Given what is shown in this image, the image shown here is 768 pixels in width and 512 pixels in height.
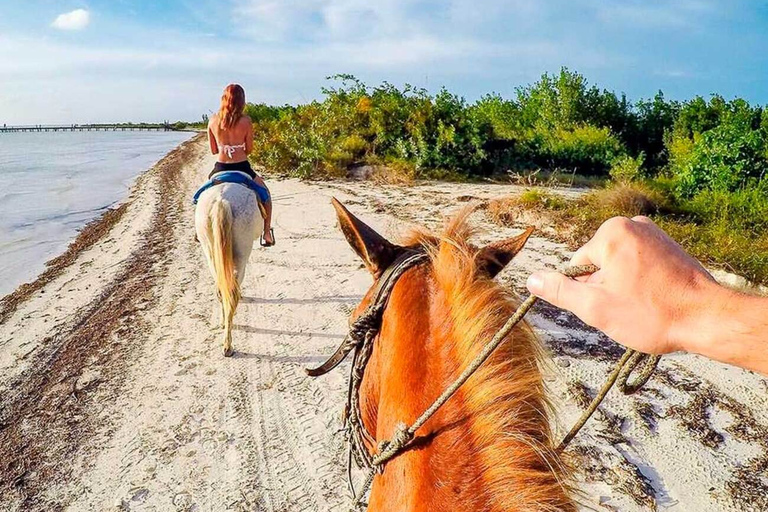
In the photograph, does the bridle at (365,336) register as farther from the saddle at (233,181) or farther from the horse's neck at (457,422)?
the saddle at (233,181)

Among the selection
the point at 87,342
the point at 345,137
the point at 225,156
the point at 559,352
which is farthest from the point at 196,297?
the point at 345,137

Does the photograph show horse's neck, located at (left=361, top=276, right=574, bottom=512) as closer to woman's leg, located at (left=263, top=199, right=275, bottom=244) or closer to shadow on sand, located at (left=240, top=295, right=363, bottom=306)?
woman's leg, located at (left=263, top=199, right=275, bottom=244)

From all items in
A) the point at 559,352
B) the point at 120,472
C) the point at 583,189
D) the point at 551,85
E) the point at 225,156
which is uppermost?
the point at 551,85

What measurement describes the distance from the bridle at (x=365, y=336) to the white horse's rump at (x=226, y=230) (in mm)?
3809

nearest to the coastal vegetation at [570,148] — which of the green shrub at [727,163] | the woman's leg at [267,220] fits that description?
the green shrub at [727,163]

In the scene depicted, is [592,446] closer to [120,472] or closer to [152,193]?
[120,472]


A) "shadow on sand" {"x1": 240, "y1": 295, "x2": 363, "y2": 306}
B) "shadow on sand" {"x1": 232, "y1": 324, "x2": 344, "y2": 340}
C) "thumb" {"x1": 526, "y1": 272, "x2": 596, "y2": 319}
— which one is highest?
"thumb" {"x1": 526, "y1": 272, "x2": 596, "y2": 319}

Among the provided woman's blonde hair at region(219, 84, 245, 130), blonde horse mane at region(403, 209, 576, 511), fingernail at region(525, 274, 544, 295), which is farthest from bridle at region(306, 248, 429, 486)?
woman's blonde hair at region(219, 84, 245, 130)

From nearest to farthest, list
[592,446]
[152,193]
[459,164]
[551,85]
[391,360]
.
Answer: [391,360] → [592,446] → [459,164] → [152,193] → [551,85]

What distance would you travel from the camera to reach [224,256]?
17.1 ft

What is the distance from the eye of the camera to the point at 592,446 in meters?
3.55

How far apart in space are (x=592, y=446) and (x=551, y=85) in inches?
703

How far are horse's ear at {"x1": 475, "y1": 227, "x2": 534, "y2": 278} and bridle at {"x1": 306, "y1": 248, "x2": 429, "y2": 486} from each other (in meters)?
0.17

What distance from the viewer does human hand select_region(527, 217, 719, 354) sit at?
0.81 metres
